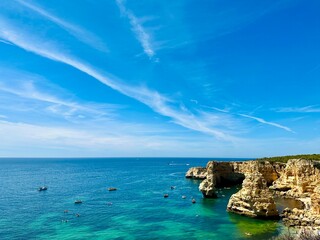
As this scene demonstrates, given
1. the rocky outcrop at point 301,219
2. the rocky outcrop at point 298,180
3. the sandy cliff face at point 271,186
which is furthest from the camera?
the rocky outcrop at point 298,180

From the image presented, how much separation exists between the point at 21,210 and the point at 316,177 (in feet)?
218

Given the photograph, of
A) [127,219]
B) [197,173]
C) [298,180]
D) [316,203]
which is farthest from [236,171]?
[127,219]

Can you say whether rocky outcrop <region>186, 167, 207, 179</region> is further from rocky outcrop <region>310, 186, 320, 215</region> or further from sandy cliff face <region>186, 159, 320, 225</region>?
rocky outcrop <region>310, 186, 320, 215</region>

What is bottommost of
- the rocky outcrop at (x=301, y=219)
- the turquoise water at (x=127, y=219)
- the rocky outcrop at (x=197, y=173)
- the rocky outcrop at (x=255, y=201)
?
the turquoise water at (x=127, y=219)

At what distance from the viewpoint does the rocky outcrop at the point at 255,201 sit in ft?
169

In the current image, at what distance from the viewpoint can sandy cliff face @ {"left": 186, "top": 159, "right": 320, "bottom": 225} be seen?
4829 centimetres

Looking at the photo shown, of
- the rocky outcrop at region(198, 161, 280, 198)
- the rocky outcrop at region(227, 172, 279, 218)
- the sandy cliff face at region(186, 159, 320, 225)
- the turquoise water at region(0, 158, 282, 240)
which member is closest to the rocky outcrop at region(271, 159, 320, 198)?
the sandy cliff face at region(186, 159, 320, 225)

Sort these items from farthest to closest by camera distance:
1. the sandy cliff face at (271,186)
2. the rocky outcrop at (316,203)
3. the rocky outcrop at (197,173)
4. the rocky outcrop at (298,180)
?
the rocky outcrop at (197,173)
the rocky outcrop at (298,180)
the sandy cliff face at (271,186)
the rocky outcrop at (316,203)

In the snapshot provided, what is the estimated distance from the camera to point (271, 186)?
84625mm

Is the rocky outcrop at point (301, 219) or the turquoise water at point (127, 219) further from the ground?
the rocky outcrop at point (301, 219)

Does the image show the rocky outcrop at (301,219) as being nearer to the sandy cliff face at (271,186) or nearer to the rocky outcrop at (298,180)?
the sandy cliff face at (271,186)

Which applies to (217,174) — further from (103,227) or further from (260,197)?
(103,227)

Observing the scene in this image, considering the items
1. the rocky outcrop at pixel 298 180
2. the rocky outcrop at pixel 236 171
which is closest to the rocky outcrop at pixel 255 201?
the rocky outcrop at pixel 298 180

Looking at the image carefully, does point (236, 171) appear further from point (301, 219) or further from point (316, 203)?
point (316, 203)
